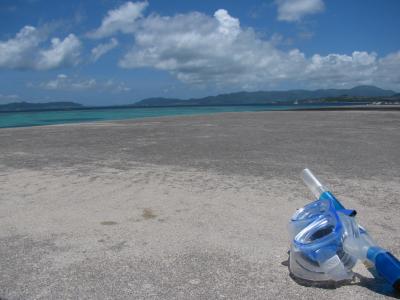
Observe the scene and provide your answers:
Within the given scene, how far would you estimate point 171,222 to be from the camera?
17.2ft

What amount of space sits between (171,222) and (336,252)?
2.41m

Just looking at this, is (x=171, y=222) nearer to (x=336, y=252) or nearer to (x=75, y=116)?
(x=336, y=252)

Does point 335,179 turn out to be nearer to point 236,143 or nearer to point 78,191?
point 78,191

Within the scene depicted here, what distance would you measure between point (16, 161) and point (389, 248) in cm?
933

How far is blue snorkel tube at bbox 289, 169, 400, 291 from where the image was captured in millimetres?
3322

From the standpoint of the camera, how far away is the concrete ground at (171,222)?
11.6 feet

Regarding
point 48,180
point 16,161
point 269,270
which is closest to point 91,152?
point 16,161

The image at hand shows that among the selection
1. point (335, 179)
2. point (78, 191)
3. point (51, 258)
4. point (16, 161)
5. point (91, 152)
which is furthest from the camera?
point (91, 152)

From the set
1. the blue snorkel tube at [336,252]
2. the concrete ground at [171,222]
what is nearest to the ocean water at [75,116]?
the concrete ground at [171,222]

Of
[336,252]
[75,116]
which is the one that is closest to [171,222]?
[336,252]

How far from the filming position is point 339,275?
3.44 m

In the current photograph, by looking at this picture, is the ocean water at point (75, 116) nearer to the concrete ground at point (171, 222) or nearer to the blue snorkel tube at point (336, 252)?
the concrete ground at point (171, 222)

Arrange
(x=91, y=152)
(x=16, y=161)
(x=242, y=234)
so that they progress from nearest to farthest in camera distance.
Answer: (x=242, y=234) < (x=16, y=161) < (x=91, y=152)

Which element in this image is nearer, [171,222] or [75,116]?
[171,222]
